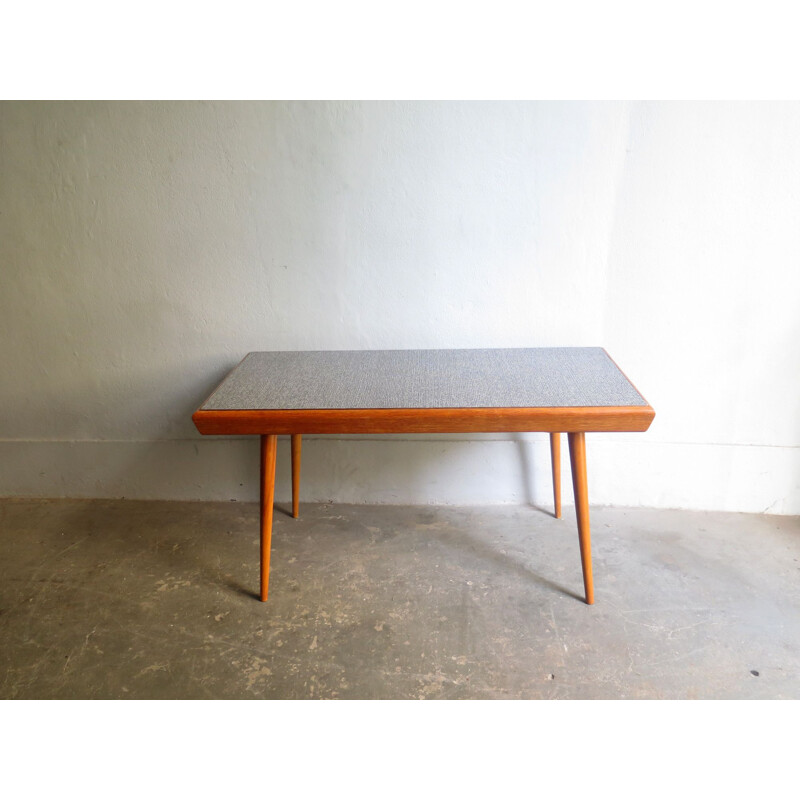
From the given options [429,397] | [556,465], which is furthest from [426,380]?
[556,465]

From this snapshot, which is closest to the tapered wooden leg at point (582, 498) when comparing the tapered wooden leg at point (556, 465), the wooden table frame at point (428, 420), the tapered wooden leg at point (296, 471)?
the wooden table frame at point (428, 420)

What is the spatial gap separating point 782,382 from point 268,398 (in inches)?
61.5

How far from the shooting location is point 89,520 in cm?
219

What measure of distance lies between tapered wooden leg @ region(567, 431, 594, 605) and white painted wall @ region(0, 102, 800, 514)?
19.0 inches

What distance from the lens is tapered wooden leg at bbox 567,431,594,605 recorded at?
1649 millimetres

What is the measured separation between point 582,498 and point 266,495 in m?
0.81

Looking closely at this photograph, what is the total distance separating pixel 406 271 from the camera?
6.68 feet

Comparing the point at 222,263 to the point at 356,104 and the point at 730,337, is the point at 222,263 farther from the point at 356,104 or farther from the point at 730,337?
the point at 730,337

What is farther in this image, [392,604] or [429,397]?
[392,604]

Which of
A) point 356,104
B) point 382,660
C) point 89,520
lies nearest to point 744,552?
point 382,660

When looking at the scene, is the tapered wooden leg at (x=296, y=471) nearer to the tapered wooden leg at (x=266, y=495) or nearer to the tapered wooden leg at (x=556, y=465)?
the tapered wooden leg at (x=266, y=495)

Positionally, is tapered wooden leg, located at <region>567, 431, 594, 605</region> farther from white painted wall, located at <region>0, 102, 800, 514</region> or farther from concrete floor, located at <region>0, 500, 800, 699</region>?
white painted wall, located at <region>0, 102, 800, 514</region>

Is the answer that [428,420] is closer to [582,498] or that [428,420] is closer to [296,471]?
[582,498]

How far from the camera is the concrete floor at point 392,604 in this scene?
149 centimetres
